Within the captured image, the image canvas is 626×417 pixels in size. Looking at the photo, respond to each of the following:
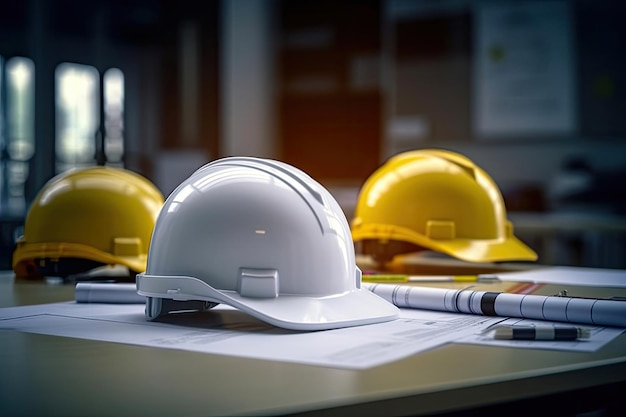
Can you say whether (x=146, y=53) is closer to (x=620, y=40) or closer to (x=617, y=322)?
(x=620, y=40)

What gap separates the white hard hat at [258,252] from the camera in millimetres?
1005

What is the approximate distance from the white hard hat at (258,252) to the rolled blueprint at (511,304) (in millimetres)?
120

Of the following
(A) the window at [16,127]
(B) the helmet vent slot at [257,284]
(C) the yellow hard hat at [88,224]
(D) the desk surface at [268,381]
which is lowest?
(D) the desk surface at [268,381]

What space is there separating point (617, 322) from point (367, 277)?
0.57 meters

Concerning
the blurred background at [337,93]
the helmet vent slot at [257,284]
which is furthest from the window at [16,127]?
the helmet vent slot at [257,284]

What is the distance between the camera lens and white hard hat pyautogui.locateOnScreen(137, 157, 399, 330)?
100 centimetres

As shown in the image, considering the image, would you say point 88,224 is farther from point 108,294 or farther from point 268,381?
point 268,381

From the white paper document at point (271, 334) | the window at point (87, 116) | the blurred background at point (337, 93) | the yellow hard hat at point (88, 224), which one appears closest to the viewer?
the white paper document at point (271, 334)

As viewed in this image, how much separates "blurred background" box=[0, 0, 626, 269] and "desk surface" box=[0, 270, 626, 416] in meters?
3.02

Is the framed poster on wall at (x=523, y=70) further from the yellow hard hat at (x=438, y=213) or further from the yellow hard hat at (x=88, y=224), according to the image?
the yellow hard hat at (x=88, y=224)

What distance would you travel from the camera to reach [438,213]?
1758mm

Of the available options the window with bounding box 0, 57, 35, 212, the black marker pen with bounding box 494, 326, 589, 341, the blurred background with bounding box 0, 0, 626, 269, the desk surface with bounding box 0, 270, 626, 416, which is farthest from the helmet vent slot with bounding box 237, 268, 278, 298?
the window with bounding box 0, 57, 35, 212

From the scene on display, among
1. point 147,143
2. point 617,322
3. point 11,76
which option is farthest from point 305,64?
point 617,322

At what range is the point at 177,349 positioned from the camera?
89cm
